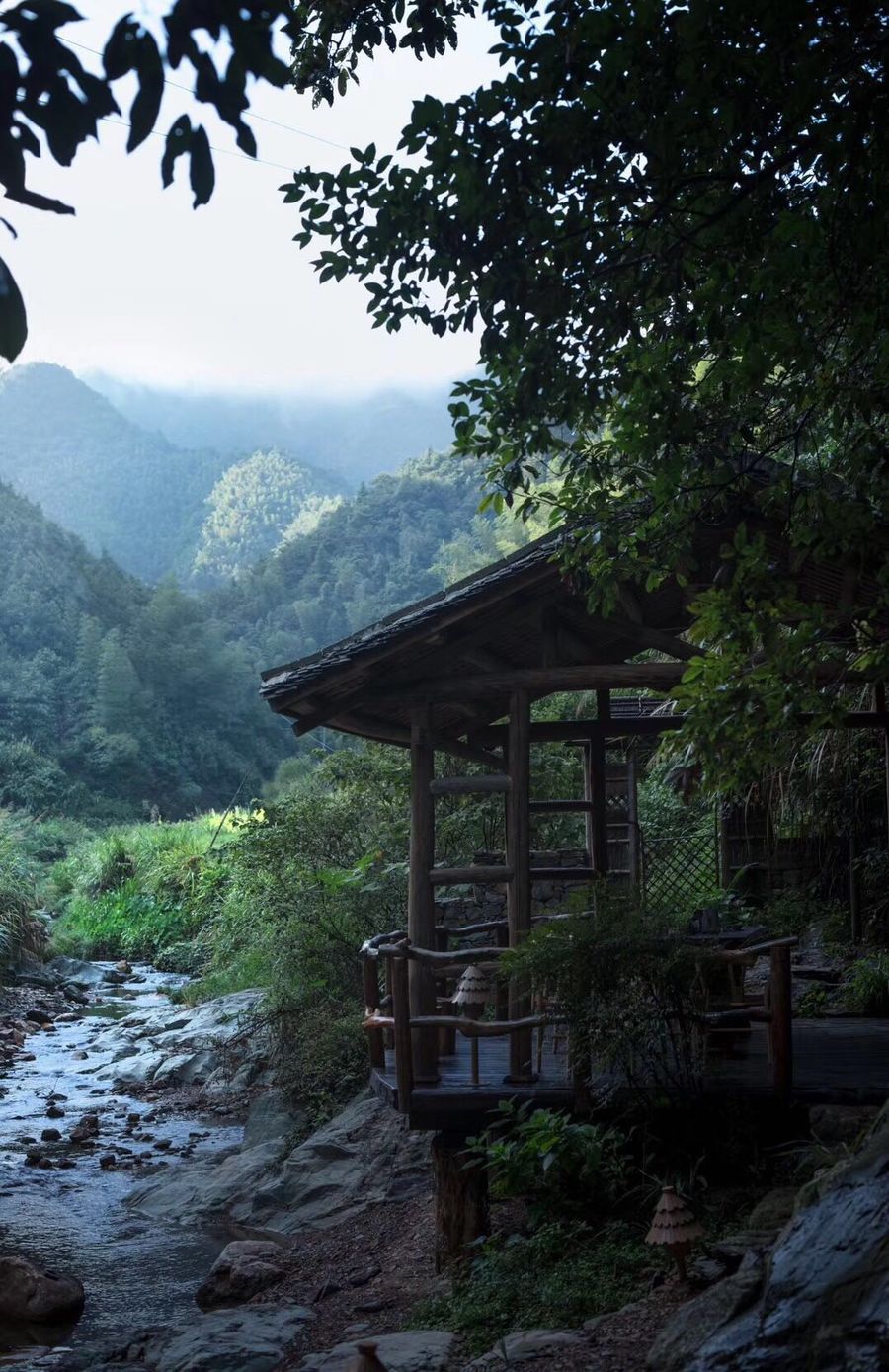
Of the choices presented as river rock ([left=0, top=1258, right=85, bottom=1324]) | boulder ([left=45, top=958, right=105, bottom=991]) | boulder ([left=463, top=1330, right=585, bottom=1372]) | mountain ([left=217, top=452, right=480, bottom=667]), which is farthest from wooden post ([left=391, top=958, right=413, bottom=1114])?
mountain ([left=217, top=452, right=480, bottom=667])

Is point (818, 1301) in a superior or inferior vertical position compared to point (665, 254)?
inferior

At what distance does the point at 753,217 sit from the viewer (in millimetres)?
5066

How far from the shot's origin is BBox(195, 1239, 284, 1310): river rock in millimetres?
7391

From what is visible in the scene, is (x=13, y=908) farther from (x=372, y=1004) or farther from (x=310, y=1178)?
(x=372, y=1004)

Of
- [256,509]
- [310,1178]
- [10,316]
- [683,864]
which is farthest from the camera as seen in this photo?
[256,509]

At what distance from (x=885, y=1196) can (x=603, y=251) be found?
3.77 metres

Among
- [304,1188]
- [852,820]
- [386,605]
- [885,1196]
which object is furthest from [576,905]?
[386,605]

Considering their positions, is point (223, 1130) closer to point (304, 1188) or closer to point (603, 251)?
point (304, 1188)

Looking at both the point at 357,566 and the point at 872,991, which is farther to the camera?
the point at 357,566

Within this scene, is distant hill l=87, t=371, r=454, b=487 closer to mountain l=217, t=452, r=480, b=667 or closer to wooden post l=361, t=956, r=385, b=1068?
mountain l=217, t=452, r=480, b=667

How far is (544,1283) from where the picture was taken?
5.50m

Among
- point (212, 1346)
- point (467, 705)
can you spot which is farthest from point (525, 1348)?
point (467, 705)

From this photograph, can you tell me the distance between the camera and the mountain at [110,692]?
1876 inches

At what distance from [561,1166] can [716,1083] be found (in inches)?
37.0
